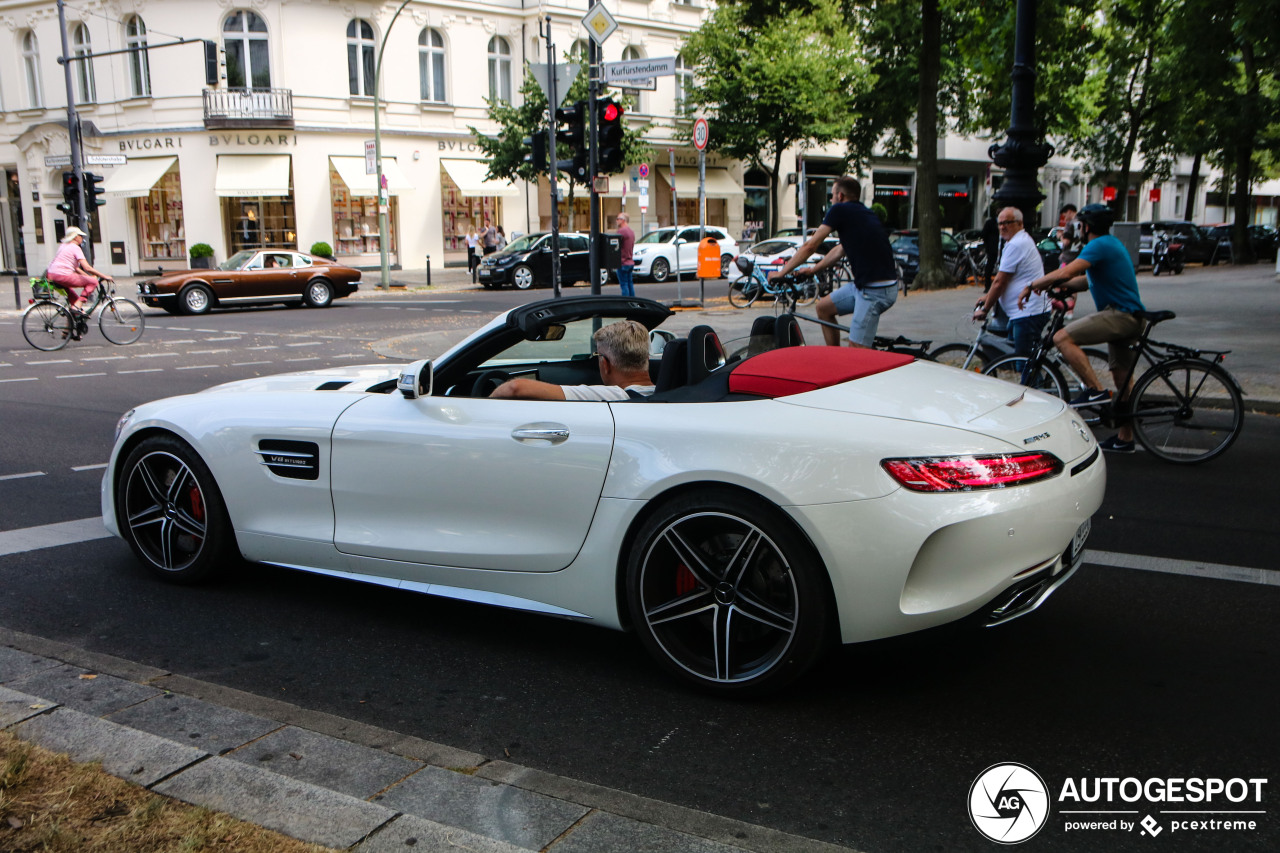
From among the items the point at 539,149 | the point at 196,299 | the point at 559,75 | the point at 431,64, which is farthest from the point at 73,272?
the point at 431,64

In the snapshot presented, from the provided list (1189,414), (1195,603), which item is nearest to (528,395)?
(1195,603)

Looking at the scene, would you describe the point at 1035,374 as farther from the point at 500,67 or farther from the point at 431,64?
the point at 500,67

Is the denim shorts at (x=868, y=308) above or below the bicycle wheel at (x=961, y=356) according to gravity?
above

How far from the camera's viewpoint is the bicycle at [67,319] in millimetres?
16203

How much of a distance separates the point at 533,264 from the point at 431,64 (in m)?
12.8

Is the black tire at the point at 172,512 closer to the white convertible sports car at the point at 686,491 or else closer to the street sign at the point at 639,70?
the white convertible sports car at the point at 686,491

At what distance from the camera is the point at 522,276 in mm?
29969

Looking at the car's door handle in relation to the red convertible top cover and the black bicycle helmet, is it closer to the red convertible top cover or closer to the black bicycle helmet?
the red convertible top cover

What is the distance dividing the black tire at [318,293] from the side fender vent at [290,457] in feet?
70.1

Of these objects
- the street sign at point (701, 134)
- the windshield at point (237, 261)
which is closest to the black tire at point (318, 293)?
the windshield at point (237, 261)

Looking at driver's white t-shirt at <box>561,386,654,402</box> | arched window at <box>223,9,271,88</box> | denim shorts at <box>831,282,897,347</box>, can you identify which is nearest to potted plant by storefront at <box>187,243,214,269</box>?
arched window at <box>223,9,271,88</box>

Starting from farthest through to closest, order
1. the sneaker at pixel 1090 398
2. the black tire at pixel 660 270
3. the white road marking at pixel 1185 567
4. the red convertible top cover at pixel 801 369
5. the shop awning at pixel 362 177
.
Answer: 1. the shop awning at pixel 362 177
2. the black tire at pixel 660 270
3. the sneaker at pixel 1090 398
4. the white road marking at pixel 1185 567
5. the red convertible top cover at pixel 801 369

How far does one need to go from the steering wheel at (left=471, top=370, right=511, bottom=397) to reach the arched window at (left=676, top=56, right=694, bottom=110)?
134 feet

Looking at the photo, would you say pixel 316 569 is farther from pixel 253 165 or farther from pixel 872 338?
pixel 253 165
